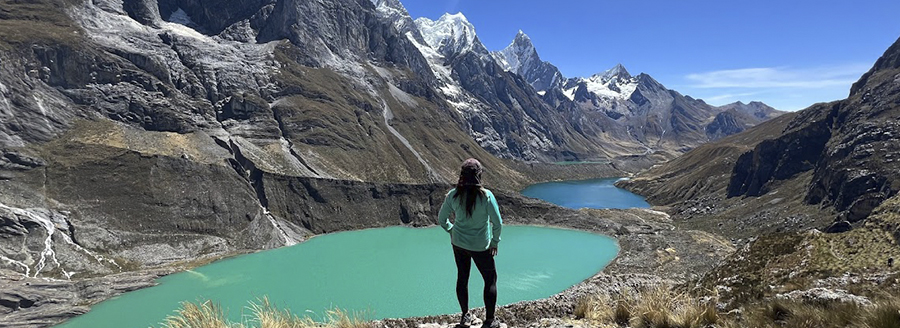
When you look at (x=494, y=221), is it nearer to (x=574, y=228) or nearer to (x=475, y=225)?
(x=475, y=225)

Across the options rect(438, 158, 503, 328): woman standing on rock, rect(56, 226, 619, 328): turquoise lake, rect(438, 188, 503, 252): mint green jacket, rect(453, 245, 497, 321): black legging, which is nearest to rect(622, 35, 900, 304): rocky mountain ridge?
rect(453, 245, 497, 321): black legging

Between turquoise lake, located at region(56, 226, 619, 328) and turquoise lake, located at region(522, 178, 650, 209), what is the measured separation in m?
53.3

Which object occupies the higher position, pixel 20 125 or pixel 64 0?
pixel 64 0

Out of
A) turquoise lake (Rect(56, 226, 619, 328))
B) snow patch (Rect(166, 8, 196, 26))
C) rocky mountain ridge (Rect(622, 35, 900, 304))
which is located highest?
snow patch (Rect(166, 8, 196, 26))

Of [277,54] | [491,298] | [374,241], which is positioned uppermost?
[277,54]

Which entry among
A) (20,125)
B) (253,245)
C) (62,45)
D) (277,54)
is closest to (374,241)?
(253,245)

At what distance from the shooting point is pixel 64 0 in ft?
335

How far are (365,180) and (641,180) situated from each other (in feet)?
372

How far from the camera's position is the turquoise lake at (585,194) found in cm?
12604

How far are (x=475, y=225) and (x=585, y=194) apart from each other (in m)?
150

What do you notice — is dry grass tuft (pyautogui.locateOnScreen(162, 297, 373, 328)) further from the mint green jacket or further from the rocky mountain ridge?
the rocky mountain ridge

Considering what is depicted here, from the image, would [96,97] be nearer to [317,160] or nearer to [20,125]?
[20,125]

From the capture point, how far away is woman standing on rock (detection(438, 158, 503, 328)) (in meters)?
6.86

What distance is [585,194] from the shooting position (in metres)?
150
